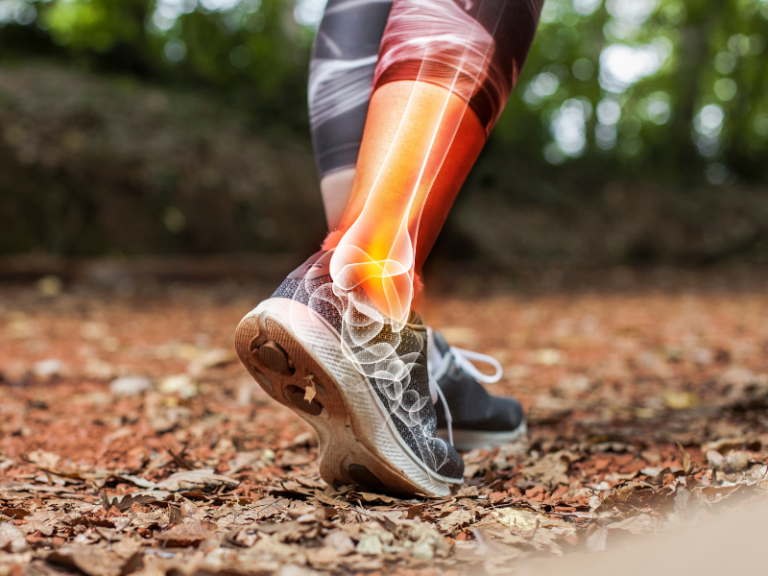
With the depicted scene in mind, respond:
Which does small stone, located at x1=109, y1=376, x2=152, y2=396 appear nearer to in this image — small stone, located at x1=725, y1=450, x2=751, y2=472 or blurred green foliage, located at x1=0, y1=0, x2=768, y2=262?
small stone, located at x1=725, y1=450, x2=751, y2=472

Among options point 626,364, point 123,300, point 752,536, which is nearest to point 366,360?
point 752,536

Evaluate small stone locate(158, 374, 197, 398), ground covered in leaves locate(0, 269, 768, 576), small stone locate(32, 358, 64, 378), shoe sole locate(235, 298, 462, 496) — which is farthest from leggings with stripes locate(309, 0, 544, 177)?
small stone locate(32, 358, 64, 378)

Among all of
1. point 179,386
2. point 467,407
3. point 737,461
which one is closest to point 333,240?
point 467,407

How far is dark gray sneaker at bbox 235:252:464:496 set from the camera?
2.65 feet

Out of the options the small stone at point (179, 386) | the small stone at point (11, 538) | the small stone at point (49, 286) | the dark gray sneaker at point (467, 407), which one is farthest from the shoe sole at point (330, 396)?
the small stone at point (49, 286)

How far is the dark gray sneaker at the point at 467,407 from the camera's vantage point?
1.20 meters

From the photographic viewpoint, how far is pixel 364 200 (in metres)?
0.85

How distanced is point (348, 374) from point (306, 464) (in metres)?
0.50

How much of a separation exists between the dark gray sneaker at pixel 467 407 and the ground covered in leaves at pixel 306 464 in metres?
0.05

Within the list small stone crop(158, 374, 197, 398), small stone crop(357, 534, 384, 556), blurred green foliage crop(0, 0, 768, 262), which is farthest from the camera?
blurred green foliage crop(0, 0, 768, 262)

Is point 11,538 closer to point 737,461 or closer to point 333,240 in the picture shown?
point 333,240

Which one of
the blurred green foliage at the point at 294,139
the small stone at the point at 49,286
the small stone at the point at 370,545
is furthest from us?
the blurred green foliage at the point at 294,139

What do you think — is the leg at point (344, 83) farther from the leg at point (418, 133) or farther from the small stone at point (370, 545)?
the small stone at point (370, 545)

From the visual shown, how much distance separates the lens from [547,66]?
389 inches
